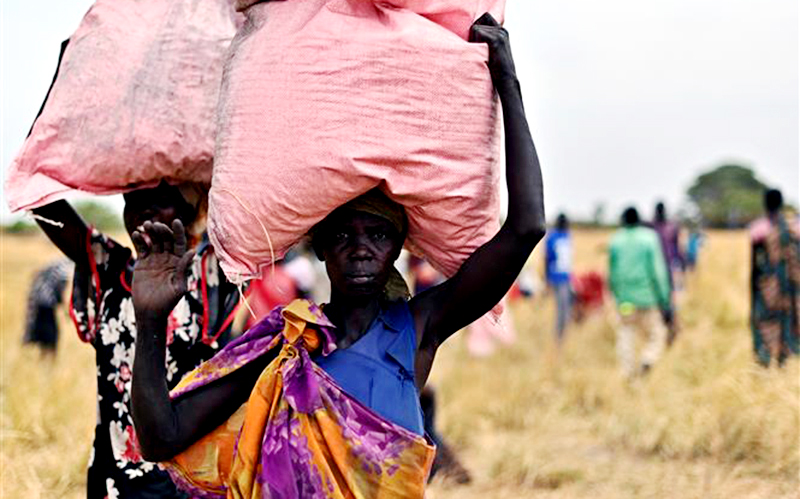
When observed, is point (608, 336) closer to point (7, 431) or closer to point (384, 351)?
point (7, 431)

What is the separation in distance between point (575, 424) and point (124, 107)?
5422mm

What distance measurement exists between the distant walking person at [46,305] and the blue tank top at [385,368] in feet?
19.4

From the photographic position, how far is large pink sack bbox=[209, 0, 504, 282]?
2.14 meters

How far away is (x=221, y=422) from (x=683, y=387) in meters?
5.89

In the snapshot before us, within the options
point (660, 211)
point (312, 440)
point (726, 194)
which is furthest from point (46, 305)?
point (726, 194)

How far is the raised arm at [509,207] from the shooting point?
2215 mm

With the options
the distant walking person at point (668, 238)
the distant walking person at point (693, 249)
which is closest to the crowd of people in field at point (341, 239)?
the distant walking person at point (668, 238)

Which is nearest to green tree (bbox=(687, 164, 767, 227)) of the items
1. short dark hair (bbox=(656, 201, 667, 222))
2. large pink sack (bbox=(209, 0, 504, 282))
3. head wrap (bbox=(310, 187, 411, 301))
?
short dark hair (bbox=(656, 201, 667, 222))

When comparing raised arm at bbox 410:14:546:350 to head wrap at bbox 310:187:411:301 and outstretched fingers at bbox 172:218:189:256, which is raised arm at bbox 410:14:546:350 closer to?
head wrap at bbox 310:187:411:301

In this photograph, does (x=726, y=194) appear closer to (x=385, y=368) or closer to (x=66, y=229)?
(x=66, y=229)

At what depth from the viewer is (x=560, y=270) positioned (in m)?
10.4

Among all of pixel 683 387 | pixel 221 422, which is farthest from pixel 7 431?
pixel 683 387

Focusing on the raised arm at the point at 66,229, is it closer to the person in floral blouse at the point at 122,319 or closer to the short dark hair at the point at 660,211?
the person in floral blouse at the point at 122,319

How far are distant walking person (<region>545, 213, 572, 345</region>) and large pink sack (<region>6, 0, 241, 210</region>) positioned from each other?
25.5 feet
